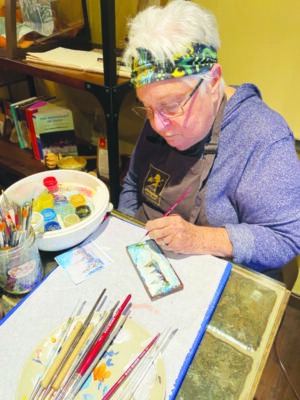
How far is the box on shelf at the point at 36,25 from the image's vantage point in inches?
46.5

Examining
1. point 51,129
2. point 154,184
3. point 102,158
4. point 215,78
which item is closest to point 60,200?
point 154,184

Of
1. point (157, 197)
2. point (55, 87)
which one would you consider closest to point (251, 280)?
point (157, 197)

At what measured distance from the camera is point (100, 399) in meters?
0.49

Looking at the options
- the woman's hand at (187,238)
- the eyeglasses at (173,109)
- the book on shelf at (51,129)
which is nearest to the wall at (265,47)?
the eyeglasses at (173,109)

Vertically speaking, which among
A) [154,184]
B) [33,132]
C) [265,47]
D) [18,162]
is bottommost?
[18,162]

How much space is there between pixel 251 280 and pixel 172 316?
234 mm

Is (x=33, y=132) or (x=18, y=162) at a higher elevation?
(x=33, y=132)

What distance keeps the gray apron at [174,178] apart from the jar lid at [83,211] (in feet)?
0.99

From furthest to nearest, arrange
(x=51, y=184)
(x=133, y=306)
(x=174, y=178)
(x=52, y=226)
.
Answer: (x=174, y=178) → (x=51, y=184) → (x=52, y=226) → (x=133, y=306)

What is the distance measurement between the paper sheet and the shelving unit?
1.82ft

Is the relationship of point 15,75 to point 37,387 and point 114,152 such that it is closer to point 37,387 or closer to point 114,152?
point 114,152

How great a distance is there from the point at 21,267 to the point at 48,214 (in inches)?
7.0

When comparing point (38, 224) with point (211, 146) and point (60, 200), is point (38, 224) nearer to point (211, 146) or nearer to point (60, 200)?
point (60, 200)

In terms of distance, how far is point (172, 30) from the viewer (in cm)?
72
